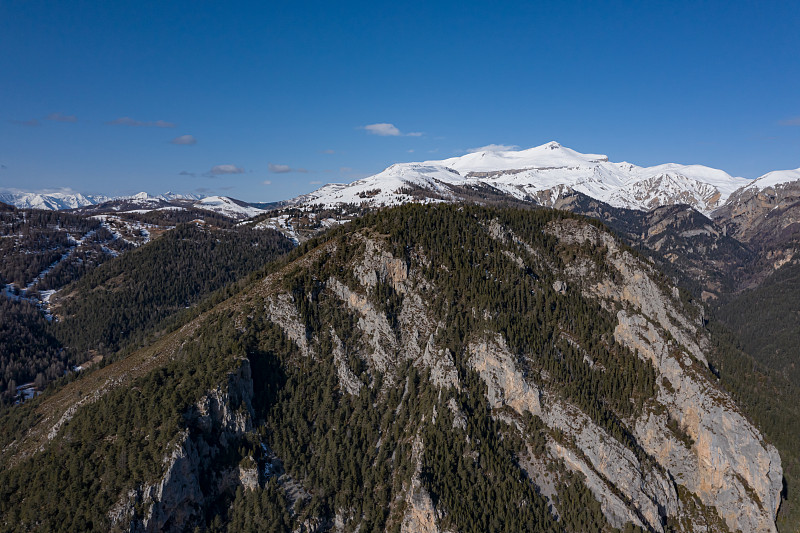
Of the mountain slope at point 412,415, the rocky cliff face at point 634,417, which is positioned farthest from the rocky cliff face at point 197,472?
the rocky cliff face at point 634,417

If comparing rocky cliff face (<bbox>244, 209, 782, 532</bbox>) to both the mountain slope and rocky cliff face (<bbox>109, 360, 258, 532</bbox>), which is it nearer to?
the mountain slope

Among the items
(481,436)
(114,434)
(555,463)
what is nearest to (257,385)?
(114,434)

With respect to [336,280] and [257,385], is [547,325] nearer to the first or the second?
[336,280]

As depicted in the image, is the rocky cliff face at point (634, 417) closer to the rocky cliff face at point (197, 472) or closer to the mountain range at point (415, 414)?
the mountain range at point (415, 414)

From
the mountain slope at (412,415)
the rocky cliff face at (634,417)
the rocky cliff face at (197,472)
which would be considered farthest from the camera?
the rocky cliff face at (634,417)

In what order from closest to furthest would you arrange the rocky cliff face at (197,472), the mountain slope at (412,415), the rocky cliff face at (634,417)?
the rocky cliff face at (197,472), the mountain slope at (412,415), the rocky cliff face at (634,417)

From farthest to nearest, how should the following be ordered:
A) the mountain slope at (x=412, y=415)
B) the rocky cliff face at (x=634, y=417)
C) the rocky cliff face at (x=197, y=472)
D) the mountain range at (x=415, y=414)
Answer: the rocky cliff face at (x=634, y=417), the mountain slope at (x=412, y=415), the mountain range at (x=415, y=414), the rocky cliff face at (x=197, y=472)

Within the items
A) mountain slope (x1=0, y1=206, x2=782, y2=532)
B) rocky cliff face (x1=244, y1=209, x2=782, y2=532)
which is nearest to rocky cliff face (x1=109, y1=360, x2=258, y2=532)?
mountain slope (x1=0, y1=206, x2=782, y2=532)

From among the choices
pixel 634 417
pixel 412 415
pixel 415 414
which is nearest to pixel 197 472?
pixel 412 415

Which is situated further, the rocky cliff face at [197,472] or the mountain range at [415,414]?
the mountain range at [415,414]

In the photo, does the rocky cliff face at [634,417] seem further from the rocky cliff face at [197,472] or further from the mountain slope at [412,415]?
the rocky cliff face at [197,472]
